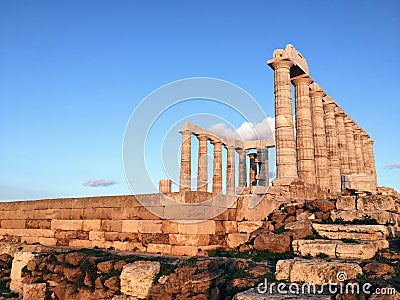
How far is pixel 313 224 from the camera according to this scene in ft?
27.8

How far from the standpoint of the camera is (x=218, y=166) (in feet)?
108

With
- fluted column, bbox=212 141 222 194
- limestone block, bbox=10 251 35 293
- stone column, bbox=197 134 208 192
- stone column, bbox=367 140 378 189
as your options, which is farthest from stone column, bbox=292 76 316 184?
stone column, bbox=367 140 378 189

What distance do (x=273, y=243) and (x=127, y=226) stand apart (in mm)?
4491

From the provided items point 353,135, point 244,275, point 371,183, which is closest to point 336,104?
point 353,135

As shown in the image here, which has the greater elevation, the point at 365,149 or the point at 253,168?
the point at 365,149

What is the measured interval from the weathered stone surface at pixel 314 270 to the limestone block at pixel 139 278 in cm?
247

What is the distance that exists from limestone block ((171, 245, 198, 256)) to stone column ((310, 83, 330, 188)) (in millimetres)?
13923

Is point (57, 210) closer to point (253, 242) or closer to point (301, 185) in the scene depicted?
point (253, 242)

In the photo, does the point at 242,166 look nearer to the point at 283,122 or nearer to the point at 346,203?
the point at 283,122

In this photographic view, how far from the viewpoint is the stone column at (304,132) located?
18.6 metres

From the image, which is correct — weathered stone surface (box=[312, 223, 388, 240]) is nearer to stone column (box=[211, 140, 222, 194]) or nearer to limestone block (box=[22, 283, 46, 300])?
limestone block (box=[22, 283, 46, 300])

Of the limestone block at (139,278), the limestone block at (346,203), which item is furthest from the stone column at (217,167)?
the limestone block at (139,278)

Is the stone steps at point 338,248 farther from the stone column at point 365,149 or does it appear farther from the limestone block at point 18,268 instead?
the stone column at point 365,149

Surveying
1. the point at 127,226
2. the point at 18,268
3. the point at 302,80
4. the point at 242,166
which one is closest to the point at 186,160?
the point at 242,166
